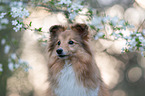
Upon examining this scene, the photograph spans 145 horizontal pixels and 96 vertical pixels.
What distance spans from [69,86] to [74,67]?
1.55 ft

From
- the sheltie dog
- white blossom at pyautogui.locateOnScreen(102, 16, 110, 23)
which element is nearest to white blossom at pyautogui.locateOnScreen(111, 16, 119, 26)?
white blossom at pyautogui.locateOnScreen(102, 16, 110, 23)

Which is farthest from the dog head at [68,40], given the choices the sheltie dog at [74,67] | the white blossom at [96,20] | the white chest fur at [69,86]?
the white blossom at [96,20]

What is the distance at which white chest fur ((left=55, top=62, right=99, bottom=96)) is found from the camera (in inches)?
187

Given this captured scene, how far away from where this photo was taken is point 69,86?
4910 millimetres

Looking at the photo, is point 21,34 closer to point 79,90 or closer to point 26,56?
point 26,56

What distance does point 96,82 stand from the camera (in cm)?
490

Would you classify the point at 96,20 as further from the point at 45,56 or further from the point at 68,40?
the point at 45,56

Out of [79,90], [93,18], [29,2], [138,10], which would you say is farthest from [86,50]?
[138,10]

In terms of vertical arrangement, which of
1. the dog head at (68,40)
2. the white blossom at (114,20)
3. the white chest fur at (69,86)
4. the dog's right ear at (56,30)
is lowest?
the white chest fur at (69,86)

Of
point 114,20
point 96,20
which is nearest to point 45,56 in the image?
point 96,20

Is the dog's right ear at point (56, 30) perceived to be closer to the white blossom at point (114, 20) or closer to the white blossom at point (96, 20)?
the white blossom at point (96, 20)

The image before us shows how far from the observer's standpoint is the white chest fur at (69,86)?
4754 millimetres

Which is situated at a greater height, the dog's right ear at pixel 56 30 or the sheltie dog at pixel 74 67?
the dog's right ear at pixel 56 30

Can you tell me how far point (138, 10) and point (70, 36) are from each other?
373 centimetres
